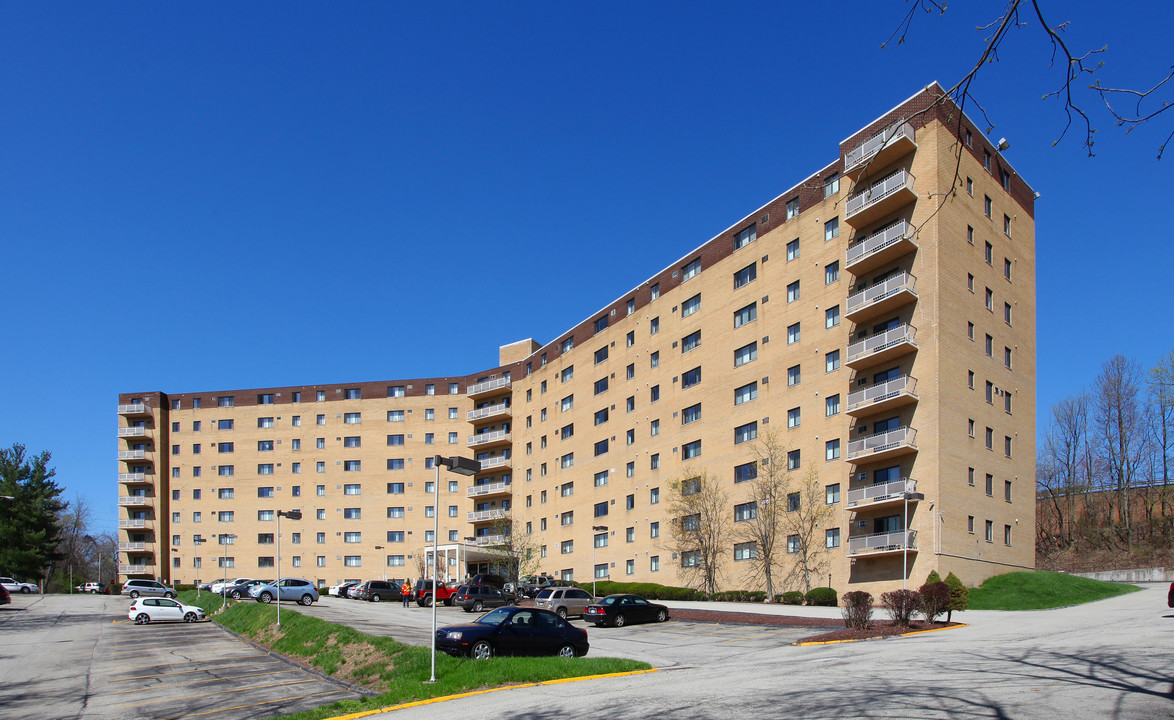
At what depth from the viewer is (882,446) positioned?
4350 cm

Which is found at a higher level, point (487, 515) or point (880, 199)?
point (880, 199)

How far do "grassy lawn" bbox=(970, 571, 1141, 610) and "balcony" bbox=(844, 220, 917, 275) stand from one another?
1673 centimetres

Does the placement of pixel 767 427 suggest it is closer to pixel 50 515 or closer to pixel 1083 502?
pixel 1083 502

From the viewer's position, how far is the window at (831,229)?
4950 centimetres

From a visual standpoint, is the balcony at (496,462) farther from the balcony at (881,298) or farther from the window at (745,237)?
the balcony at (881,298)

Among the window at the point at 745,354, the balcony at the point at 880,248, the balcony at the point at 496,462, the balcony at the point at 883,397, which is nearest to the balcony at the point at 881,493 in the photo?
the balcony at the point at 883,397

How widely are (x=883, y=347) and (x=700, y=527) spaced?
57.5 ft

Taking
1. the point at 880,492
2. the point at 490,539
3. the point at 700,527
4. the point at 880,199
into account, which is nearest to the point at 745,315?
the point at 880,199

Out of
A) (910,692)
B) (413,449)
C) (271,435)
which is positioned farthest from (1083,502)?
(271,435)

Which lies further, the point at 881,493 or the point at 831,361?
Result: the point at 831,361

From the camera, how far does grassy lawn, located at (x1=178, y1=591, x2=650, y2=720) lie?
55.1 feet

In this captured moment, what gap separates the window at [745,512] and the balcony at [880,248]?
14765 mm

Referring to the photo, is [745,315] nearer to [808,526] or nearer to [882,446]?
[808,526]

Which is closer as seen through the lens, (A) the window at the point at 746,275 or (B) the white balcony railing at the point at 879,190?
(B) the white balcony railing at the point at 879,190
